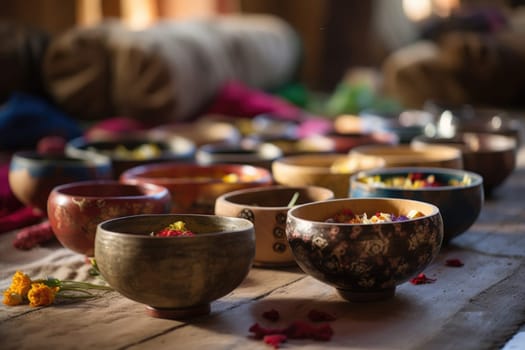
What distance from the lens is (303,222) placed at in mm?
1810

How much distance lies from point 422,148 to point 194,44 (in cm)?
250

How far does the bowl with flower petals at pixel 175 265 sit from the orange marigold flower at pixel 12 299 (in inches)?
10.1

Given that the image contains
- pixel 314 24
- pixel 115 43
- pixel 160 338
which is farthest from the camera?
pixel 314 24

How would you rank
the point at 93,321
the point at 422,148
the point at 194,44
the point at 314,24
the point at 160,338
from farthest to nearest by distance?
the point at 314,24 → the point at 194,44 → the point at 422,148 → the point at 93,321 → the point at 160,338

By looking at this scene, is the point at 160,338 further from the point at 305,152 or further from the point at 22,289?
the point at 305,152

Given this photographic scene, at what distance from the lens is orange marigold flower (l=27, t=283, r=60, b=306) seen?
1850 mm

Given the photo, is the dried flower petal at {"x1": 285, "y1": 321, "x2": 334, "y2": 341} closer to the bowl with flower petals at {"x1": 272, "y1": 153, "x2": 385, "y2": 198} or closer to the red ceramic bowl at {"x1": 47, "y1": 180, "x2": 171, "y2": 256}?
the red ceramic bowl at {"x1": 47, "y1": 180, "x2": 171, "y2": 256}

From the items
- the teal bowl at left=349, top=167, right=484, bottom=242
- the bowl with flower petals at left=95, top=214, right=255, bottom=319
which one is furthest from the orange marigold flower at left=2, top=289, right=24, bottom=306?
the teal bowl at left=349, top=167, right=484, bottom=242

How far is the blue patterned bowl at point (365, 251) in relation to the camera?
1.75 metres

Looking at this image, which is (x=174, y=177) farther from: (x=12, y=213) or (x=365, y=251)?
(x=365, y=251)

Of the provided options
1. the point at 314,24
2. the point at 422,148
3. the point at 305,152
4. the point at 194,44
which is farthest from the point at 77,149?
the point at 314,24

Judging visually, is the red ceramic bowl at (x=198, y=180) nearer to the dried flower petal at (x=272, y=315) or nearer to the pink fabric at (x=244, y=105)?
the dried flower petal at (x=272, y=315)

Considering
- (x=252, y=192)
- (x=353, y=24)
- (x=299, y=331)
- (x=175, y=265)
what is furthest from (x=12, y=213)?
(x=353, y=24)

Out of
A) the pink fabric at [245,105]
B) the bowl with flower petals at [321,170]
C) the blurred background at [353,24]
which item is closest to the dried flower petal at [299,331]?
the bowl with flower petals at [321,170]
